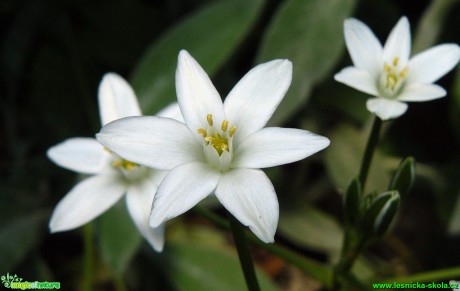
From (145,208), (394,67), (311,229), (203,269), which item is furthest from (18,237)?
(394,67)

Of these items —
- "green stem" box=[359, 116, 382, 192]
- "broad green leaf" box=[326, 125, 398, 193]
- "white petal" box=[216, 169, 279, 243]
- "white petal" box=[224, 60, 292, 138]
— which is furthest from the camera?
"broad green leaf" box=[326, 125, 398, 193]

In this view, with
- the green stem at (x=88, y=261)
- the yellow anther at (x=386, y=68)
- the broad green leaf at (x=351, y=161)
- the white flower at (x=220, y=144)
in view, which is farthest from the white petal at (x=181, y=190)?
the broad green leaf at (x=351, y=161)

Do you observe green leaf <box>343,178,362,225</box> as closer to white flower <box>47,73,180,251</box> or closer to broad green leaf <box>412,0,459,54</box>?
white flower <box>47,73,180,251</box>

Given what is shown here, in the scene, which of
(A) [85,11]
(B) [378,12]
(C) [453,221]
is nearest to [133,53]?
(A) [85,11]

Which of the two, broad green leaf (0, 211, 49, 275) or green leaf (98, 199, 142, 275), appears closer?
green leaf (98, 199, 142, 275)

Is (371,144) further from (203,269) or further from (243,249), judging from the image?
(203,269)

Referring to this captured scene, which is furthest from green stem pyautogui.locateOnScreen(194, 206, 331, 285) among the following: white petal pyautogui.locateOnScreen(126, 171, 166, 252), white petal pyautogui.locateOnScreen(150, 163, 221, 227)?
white petal pyautogui.locateOnScreen(150, 163, 221, 227)
